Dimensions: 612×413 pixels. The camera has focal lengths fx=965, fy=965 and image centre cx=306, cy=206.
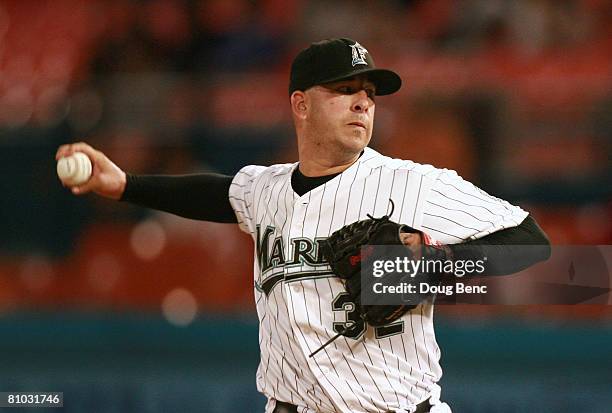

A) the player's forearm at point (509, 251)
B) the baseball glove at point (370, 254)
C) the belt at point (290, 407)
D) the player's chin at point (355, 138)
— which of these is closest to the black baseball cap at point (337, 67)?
the player's chin at point (355, 138)

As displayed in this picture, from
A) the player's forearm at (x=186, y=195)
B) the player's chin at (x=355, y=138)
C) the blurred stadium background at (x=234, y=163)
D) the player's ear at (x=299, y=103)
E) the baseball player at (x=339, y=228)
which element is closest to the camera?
the baseball player at (x=339, y=228)

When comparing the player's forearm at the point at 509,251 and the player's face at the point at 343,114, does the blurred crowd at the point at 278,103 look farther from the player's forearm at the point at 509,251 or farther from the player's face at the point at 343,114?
the player's forearm at the point at 509,251

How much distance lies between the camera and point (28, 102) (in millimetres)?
6180

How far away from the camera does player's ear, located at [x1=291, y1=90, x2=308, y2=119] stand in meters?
2.77

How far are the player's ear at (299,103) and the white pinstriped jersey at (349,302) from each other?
22cm

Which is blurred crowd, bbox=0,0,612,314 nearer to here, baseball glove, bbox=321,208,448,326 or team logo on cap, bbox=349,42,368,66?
team logo on cap, bbox=349,42,368,66

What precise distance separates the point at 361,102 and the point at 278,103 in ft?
10.4

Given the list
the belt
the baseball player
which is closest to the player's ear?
the baseball player

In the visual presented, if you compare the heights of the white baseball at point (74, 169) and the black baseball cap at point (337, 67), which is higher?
the black baseball cap at point (337, 67)

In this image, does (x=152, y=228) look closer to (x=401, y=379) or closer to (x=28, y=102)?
(x=28, y=102)

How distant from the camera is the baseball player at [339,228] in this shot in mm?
2498

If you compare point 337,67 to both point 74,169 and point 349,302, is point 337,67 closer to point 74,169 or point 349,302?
point 349,302

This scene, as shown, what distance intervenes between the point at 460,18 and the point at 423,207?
168 inches

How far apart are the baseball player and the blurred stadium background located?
182 centimetres
